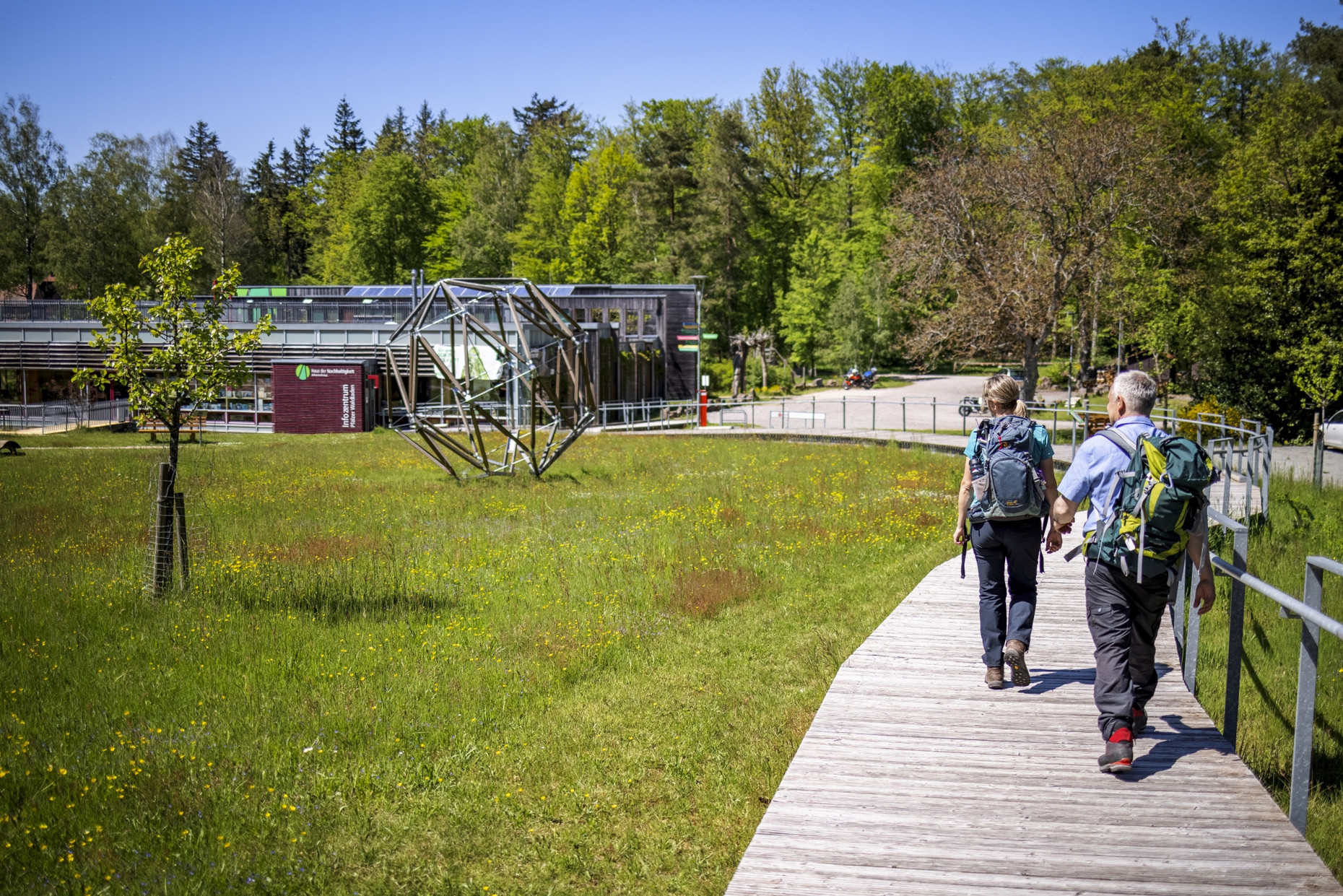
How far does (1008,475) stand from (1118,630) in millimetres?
1216

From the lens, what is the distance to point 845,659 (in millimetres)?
7668

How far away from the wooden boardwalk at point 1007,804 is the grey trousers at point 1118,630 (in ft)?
1.20

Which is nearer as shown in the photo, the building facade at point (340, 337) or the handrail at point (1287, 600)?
the handrail at point (1287, 600)

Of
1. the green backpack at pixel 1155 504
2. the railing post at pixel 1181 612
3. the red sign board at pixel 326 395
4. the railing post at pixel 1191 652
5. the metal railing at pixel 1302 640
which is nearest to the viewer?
the metal railing at pixel 1302 640

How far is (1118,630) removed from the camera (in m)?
5.27

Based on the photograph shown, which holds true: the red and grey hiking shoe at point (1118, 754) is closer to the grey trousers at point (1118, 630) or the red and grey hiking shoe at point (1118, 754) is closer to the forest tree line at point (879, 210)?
the grey trousers at point (1118, 630)

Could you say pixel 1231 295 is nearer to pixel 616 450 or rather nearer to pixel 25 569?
pixel 616 450

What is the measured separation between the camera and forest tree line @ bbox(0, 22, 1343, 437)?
29172 mm

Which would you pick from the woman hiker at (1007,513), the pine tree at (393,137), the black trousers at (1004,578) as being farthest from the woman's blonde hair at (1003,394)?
the pine tree at (393,137)

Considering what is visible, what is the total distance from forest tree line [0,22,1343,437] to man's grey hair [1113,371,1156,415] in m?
24.7

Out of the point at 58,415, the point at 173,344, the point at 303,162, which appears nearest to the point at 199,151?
the point at 303,162

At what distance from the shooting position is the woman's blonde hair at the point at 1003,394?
20.9ft

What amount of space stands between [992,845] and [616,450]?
73.4 feet

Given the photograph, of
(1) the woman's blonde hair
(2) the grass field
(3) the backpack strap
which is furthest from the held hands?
(2) the grass field
